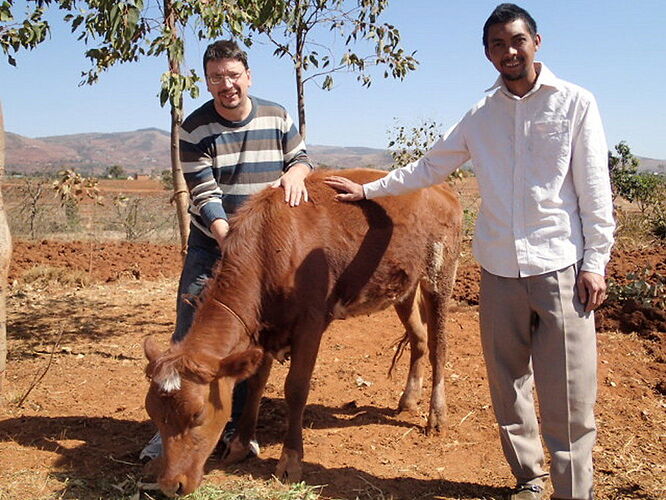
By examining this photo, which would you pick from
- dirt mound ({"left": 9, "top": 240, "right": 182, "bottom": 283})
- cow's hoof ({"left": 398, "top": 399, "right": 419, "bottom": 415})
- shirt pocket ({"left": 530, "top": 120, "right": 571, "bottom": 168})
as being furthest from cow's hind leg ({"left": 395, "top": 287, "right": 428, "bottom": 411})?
dirt mound ({"left": 9, "top": 240, "right": 182, "bottom": 283})

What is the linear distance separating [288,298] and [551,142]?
1837mm

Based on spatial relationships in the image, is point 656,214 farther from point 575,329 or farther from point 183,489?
point 183,489

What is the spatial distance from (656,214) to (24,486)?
1237 centimetres

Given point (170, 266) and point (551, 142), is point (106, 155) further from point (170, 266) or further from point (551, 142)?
point (551, 142)

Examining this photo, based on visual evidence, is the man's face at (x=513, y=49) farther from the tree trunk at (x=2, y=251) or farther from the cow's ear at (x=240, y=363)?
the tree trunk at (x=2, y=251)

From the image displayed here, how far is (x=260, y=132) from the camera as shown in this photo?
4371 millimetres

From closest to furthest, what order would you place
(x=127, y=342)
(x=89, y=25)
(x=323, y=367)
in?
(x=89, y=25) → (x=323, y=367) → (x=127, y=342)

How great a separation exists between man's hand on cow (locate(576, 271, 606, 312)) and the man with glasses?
6.13 ft

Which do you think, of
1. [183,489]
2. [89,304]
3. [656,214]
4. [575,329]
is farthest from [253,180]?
[656,214]

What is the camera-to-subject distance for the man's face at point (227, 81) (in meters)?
4.03

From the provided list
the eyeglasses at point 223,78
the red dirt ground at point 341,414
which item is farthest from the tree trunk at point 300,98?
the eyeglasses at point 223,78

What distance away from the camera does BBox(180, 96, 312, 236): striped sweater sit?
425 cm

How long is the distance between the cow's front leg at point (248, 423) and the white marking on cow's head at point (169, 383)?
41.1 inches

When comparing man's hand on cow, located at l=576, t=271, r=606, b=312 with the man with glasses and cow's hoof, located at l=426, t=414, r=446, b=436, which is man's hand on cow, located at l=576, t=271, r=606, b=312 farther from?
cow's hoof, located at l=426, t=414, r=446, b=436
